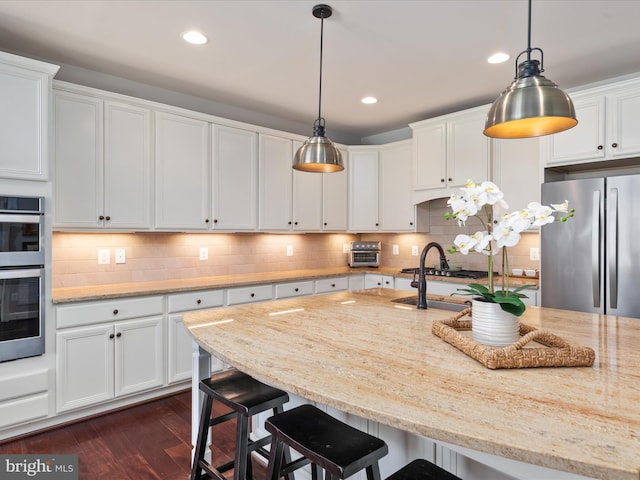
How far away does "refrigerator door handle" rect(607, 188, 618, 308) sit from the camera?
9.00 feet

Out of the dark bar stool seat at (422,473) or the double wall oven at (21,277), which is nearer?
the dark bar stool seat at (422,473)

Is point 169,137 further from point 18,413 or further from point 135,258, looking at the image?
point 18,413

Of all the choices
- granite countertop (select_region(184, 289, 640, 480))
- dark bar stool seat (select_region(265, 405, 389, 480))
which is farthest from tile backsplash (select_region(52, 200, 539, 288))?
dark bar stool seat (select_region(265, 405, 389, 480))

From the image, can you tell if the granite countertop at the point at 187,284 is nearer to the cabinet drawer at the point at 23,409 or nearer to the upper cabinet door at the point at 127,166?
the upper cabinet door at the point at 127,166

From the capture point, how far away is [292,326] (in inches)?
69.0

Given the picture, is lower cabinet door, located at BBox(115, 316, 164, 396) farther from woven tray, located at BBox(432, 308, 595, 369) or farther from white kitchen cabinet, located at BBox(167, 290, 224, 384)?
woven tray, located at BBox(432, 308, 595, 369)

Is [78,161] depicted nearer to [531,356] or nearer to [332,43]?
[332,43]

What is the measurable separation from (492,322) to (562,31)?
217 centimetres

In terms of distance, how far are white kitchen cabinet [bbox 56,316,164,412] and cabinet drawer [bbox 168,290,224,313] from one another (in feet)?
0.50

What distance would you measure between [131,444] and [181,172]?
206 centimetres

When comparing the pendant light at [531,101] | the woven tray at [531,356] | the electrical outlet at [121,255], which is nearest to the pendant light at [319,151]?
the pendant light at [531,101]

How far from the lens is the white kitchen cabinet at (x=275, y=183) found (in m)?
3.91

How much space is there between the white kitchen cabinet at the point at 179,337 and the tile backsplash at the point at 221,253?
516 mm

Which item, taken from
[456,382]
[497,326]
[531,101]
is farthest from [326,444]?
[531,101]
